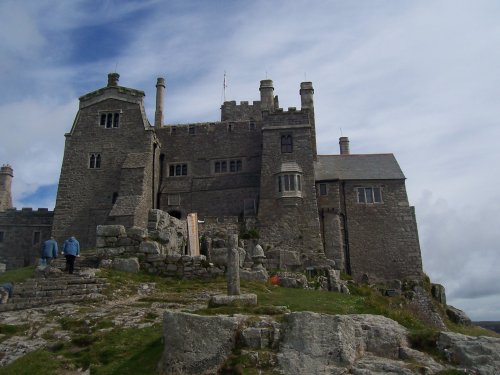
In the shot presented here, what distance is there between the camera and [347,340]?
34.9 ft

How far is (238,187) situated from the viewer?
4169 cm

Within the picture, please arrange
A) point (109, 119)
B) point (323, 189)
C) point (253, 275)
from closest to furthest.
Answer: point (253, 275)
point (323, 189)
point (109, 119)

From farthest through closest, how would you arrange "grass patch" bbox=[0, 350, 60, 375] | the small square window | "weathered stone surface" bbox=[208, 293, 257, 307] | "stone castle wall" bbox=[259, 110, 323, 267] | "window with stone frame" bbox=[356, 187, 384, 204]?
the small square window
"window with stone frame" bbox=[356, 187, 384, 204]
"stone castle wall" bbox=[259, 110, 323, 267]
"weathered stone surface" bbox=[208, 293, 257, 307]
"grass patch" bbox=[0, 350, 60, 375]

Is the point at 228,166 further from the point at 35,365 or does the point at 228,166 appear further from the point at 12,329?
the point at 35,365

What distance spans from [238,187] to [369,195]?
10509 millimetres

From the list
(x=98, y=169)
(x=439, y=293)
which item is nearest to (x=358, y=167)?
(x=439, y=293)

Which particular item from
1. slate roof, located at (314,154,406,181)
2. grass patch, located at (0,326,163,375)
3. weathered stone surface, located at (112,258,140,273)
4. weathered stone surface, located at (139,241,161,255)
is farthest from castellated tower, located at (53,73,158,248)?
grass patch, located at (0,326,163,375)

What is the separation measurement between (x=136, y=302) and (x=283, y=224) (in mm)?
21507

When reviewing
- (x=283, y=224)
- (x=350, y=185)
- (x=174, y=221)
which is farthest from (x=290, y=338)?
(x=350, y=185)

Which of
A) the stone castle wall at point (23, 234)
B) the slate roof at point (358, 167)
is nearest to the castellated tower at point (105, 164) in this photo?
the stone castle wall at point (23, 234)

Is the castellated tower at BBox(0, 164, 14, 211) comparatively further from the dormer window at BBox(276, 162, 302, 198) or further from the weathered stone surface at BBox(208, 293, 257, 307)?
the weathered stone surface at BBox(208, 293, 257, 307)

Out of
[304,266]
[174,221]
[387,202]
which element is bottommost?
[304,266]

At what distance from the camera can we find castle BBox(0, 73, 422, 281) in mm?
37938

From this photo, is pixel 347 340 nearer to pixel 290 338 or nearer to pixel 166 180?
pixel 290 338
